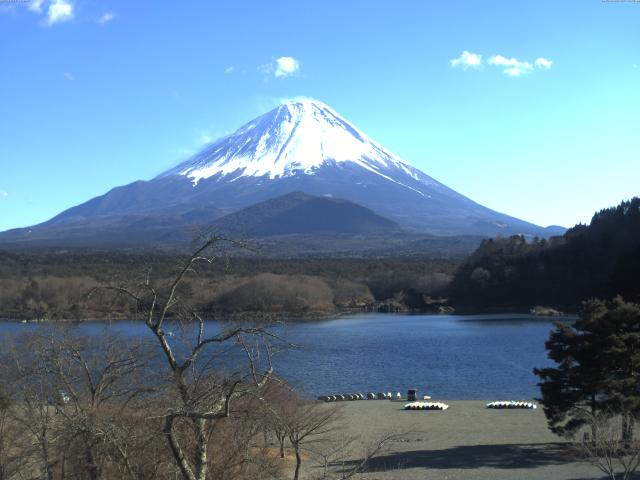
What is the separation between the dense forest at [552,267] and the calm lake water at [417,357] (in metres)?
9.28

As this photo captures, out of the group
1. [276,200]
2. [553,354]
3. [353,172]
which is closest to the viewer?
[553,354]

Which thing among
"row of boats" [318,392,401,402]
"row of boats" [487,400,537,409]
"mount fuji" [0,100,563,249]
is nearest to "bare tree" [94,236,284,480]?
"row of boats" [487,400,537,409]

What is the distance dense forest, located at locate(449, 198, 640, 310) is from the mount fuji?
64.2m

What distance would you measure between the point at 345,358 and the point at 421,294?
33076 mm

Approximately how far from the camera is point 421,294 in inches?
2418

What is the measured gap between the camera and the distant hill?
122 meters

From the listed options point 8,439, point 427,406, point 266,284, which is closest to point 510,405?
point 427,406

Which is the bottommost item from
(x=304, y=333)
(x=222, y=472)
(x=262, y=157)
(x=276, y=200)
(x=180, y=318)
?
(x=304, y=333)

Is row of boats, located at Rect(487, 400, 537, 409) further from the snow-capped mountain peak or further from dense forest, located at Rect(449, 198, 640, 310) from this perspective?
the snow-capped mountain peak

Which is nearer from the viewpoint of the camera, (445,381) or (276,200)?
(445,381)

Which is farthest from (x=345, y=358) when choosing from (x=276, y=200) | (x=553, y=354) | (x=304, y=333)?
(x=276, y=200)

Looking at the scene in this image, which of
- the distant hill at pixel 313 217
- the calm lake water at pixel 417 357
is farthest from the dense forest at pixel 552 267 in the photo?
the distant hill at pixel 313 217

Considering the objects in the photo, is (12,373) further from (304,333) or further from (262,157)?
(262,157)

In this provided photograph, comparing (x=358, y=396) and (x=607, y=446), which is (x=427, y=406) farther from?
(x=607, y=446)
